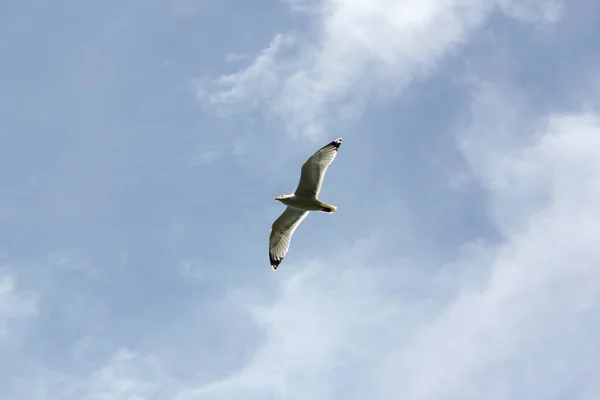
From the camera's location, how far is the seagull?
29.9 m

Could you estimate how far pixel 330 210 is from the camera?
1233 inches

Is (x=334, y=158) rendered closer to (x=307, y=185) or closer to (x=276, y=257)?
(x=307, y=185)

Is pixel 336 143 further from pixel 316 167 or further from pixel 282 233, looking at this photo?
pixel 282 233

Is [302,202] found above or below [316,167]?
below

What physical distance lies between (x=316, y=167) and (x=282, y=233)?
4.48 metres

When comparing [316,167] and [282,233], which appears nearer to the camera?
[316,167]

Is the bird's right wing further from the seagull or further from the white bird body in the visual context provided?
the white bird body

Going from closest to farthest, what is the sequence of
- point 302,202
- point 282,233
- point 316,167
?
point 316,167 → point 302,202 → point 282,233

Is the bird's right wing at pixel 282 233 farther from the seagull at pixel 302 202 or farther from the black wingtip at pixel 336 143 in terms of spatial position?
the black wingtip at pixel 336 143

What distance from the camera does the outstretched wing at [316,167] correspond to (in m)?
29.8

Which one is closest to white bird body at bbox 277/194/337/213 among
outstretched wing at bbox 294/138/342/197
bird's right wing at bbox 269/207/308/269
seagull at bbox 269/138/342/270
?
seagull at bbox 269/138/342/270

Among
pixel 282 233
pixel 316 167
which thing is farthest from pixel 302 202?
pixel 282 233

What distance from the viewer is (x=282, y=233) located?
32781 millimetres

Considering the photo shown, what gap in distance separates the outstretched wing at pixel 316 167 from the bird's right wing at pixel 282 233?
222cm
